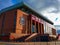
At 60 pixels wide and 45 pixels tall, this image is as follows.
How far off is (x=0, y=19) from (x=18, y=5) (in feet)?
28.4

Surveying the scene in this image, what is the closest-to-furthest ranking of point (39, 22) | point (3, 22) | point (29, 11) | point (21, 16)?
1. point (21, 16)
2. point (3, 22)
3. point (29, 11)
4. point (39, 22)

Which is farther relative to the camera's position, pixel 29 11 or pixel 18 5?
pixel 29 11

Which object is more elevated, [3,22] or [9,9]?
[9,9]

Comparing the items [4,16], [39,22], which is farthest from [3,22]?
[39,22]

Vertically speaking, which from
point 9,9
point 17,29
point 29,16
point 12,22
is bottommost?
point 17,29

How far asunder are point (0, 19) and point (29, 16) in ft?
34.7

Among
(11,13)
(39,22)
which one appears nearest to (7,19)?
(11,13)

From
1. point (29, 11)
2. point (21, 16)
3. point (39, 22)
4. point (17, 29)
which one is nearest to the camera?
point (17, 29)

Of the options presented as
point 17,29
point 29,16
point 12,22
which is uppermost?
point 29,16

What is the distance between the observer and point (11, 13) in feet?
111

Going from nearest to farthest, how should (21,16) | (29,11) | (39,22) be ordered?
1. (21,16)
2. (29,11)
3. (39,22)

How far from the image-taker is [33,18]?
37.7 meters

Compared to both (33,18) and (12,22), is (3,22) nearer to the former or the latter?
(12,22)

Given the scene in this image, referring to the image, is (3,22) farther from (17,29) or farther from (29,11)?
(29,11)
